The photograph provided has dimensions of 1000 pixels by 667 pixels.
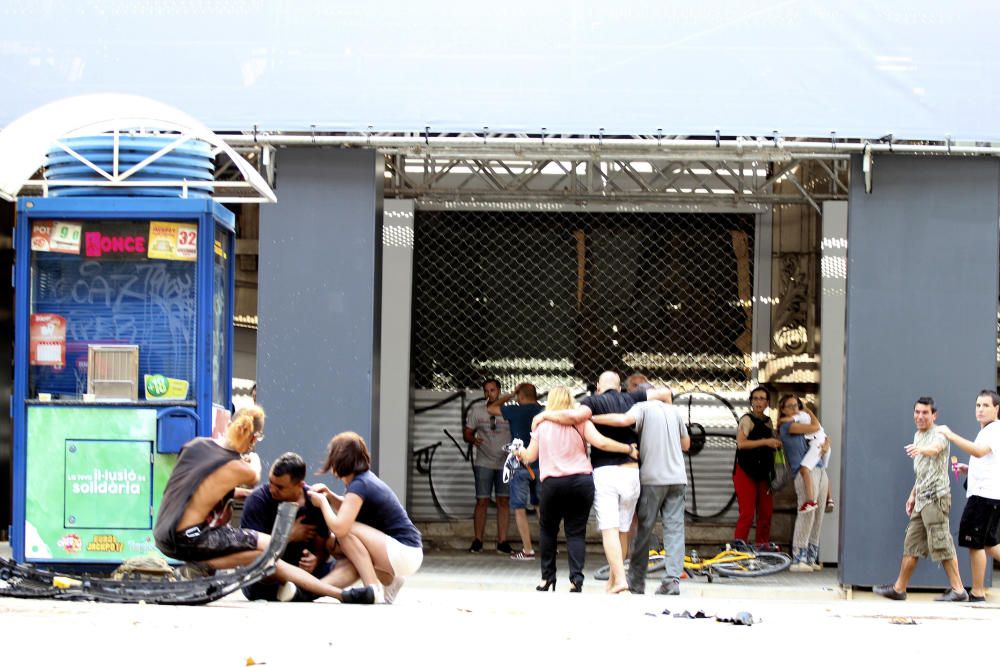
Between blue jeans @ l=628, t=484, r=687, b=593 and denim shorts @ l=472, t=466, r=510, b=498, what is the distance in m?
3.75

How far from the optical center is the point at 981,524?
1102 centimetres

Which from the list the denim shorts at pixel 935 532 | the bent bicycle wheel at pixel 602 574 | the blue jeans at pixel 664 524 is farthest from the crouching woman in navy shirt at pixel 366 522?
the denim shorts at pixel 935 532

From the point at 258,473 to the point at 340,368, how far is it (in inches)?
145

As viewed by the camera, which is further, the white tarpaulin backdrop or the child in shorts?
the child in shorts

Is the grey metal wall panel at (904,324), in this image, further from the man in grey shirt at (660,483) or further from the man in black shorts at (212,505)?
the man in black shorts at (212,505)

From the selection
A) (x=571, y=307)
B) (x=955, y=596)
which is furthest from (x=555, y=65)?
(x=955, y=596)

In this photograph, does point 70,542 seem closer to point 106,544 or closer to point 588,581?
point 106,544

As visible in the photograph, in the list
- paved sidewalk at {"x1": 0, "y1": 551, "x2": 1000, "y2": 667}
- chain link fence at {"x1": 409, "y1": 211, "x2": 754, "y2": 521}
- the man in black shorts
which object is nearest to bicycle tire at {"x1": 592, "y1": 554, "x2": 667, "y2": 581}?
paved sidewalk at {"x1": 0, "y1": 551, "x2": 1000, "y2": 667}

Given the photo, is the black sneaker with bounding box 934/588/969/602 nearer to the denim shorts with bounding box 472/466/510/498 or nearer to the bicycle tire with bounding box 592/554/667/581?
the bicycle tire with bounding box 592/554/667/581

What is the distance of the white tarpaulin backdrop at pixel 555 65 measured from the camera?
11523 mm

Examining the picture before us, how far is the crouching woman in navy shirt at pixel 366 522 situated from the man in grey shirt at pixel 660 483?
2.62 meters

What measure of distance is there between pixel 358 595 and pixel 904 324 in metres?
5.61

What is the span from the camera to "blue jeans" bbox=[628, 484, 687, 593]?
10.8 m

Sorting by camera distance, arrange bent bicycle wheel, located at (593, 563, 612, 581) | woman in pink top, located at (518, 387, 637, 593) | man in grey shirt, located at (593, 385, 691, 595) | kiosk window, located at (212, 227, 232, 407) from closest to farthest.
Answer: kiosk window, located at (212, 227, 232, 407)
woman in pink top, located at (518, 387, 637, 593)
man in grey shirt, located at (593, 385, 691, 595)
bent bicycle wheel, located at (593, 563, 612, 581)
